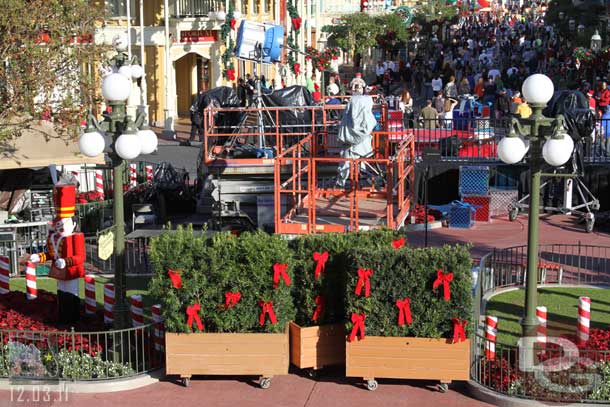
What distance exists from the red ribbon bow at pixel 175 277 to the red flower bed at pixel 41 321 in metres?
1.29

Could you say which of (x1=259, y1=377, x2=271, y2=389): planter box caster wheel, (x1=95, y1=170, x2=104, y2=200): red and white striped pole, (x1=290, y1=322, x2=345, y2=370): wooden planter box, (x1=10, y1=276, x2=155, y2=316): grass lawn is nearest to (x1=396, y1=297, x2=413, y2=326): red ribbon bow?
(x1=290, y1=322, x2=345, y2=370): wooden planter box

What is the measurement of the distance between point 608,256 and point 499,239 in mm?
2349

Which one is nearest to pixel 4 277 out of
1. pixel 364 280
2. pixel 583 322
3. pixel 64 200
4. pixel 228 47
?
pixel 64 200

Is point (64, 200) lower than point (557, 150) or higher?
lower

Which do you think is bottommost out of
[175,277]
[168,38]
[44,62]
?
[175,277]

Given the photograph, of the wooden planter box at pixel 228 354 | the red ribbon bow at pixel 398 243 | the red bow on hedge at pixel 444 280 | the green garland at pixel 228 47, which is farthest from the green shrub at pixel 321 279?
the green garland at pixel 228 47

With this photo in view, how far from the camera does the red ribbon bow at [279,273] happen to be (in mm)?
12148

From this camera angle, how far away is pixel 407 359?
39.5 ft

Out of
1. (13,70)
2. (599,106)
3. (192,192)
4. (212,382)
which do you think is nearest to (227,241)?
(212,382)

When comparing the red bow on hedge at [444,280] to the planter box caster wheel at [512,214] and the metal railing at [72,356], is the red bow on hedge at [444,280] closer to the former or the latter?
the metal railing at [72,356]

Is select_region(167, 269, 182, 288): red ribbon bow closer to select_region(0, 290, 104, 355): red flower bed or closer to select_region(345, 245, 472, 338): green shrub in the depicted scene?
select_region(0, 290, 104, 355): red flower bed

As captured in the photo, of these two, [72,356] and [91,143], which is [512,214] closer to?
[91,143]

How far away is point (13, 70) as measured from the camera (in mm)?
19172

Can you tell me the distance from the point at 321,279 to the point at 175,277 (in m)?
1.69
